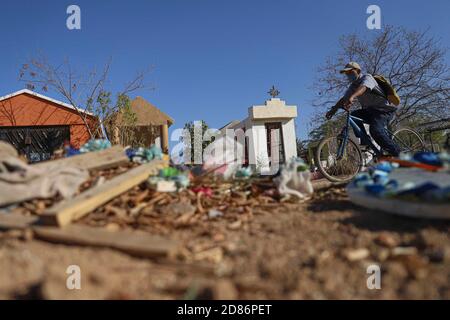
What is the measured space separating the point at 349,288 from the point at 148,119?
41.2 ft

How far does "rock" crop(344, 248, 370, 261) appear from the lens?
1.45 meters

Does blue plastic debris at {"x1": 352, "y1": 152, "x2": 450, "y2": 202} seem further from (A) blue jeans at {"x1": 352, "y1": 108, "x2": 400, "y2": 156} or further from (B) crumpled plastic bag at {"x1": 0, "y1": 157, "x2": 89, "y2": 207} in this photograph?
(B) crumpled plastic bag at {"x1": 0, "y1": 157, "x2": 89, "y2": 207}

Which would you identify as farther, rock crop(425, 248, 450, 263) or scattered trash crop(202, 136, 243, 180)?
scattered trash crop(202, 136, 243, 180)

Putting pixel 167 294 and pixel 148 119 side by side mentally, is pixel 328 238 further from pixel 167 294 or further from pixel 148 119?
pixel 148 119

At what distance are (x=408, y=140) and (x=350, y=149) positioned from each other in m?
1.56

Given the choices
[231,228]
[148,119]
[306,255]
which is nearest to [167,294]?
[306,255]

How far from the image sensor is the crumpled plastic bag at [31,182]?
2.18 m

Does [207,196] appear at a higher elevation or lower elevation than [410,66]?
lower

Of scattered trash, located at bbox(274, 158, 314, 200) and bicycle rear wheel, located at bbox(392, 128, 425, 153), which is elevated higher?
bicycle rear wheel, located at bbox(392, 128, 425, 153)

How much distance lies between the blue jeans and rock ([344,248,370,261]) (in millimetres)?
3367

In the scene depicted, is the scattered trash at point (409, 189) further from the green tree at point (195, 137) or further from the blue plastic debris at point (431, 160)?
the green tree at point (195, 137)

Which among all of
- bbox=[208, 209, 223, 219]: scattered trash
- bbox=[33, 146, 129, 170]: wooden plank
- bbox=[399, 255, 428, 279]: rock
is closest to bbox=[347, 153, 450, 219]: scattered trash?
bbox=[399, 255, 428, 279]: rock

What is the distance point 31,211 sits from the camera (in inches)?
84.2
